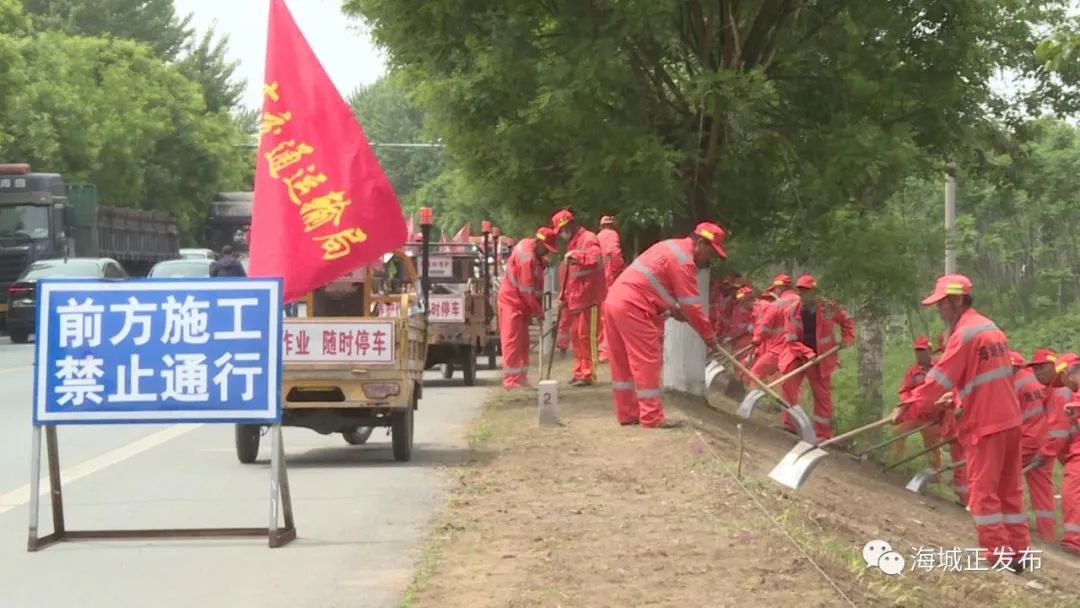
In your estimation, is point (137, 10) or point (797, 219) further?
point (137, 10)

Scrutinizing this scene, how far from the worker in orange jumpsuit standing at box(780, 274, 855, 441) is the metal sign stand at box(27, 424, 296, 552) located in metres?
10.5

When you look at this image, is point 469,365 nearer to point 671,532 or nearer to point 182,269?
point 182,269

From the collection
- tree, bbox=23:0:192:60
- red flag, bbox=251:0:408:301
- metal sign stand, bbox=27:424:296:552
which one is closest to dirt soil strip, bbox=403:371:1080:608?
metal sign stand, bbox=27:424:296:552

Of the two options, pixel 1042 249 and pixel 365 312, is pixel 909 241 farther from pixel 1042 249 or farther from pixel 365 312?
pixel 1042 249

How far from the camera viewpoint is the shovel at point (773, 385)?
18484 millimetres

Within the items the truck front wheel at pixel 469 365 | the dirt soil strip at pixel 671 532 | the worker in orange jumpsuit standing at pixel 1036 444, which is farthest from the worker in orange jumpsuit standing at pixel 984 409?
the truck front wheel at pixel 469 365

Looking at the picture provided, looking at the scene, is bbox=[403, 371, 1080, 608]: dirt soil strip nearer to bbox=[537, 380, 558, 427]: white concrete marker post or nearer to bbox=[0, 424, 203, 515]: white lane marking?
bbox=[537, 380, 558, 427]: white concrete marker post

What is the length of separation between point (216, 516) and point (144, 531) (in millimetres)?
1097

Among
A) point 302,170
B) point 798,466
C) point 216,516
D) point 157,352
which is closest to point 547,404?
point 798,466

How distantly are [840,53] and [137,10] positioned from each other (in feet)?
272

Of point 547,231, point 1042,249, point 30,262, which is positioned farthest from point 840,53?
point 1042,249

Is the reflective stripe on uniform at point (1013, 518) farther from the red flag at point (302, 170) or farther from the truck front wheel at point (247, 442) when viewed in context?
the truck front wheel at point (247, 442)

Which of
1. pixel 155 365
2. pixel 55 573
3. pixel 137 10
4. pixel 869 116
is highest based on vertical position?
pixel 137 10

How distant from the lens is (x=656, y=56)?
2038 centimetres
